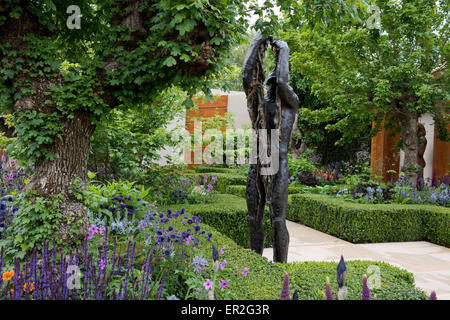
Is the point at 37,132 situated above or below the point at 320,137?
below

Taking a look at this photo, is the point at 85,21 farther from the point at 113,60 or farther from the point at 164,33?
the point at 164,33

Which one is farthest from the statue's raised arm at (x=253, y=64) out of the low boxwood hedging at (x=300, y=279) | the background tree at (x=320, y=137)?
the background tree at (x=320, y=137)

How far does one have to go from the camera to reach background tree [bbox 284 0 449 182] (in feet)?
25.5

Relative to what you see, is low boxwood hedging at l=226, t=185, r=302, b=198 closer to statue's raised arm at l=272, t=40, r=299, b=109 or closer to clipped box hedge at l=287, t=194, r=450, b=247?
clipped box hedge at l=287, t=194, r=450, b=247

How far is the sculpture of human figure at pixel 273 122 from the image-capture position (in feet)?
12.4

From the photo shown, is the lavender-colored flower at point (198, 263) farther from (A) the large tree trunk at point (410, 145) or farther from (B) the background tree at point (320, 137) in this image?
(B) the background tree at point (320, 137)

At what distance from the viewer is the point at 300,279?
305 centimetres

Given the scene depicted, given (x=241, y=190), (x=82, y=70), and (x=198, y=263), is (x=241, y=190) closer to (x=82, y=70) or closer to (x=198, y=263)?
(x=198, y=263)

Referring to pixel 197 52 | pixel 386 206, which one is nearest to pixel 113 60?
pixel 197 52

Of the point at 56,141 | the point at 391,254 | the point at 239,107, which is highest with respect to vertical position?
the point at 239,107

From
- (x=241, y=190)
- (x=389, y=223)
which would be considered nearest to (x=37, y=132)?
(x=389, y=223)

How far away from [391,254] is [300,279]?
3.33m

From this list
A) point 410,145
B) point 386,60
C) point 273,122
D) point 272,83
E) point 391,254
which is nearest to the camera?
point 273,122
